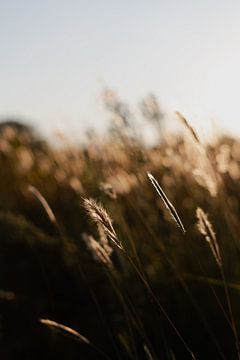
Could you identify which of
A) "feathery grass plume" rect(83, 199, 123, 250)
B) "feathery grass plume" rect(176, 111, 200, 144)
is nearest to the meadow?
"feathery grass plume" rect(176, 111, 200, 144)

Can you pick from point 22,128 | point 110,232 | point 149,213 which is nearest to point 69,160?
point 149,213

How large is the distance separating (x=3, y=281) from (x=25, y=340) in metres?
0.60

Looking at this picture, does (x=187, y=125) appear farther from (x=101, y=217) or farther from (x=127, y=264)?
(x=127, y=264)

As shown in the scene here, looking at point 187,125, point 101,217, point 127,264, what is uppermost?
point 127,264

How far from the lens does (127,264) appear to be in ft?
8.23

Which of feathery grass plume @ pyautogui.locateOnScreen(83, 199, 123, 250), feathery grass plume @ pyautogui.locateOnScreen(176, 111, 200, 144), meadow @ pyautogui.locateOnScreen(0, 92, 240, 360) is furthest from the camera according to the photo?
meadow @ pyautogui.locateOnScreen(0, 92, 240, 360)

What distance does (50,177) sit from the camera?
220 inches

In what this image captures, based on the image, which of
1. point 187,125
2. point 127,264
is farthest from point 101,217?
point 127,264

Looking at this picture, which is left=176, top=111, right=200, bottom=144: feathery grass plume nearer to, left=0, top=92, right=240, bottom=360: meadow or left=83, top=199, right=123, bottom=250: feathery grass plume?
left=0, top=92, right=240, bottom=360: meadow

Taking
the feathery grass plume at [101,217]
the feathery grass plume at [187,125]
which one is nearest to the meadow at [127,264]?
the feathery grass plume at [187,125]

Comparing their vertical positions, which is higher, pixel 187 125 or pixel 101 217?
pixel 187 125

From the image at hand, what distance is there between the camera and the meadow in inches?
84.8

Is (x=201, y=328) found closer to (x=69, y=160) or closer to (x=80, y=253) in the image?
(x=80, y=253)

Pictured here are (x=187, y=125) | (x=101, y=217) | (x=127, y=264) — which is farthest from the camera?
(x=127, y=264)
